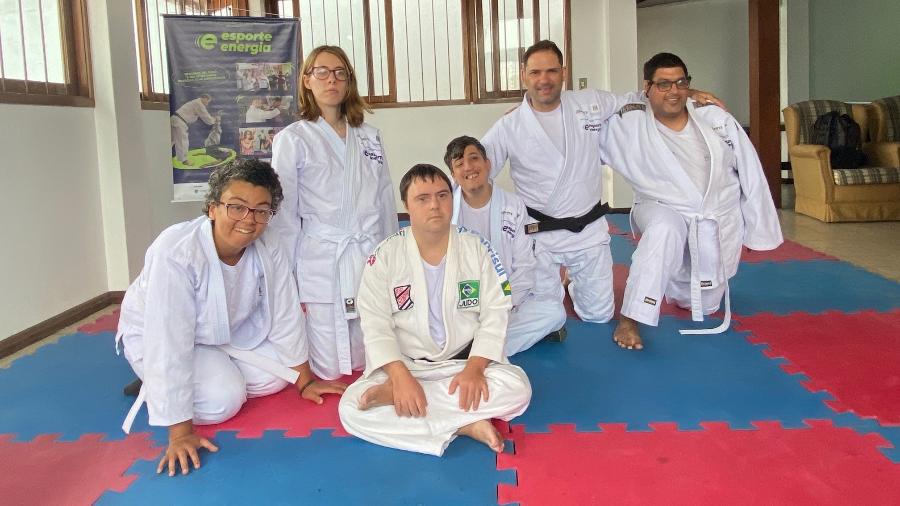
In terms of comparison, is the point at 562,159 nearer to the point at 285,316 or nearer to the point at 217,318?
the point at 285,316

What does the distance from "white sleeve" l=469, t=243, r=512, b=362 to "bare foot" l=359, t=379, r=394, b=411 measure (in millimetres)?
296

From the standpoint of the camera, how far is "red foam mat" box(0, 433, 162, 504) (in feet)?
6.64

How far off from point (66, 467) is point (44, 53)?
8.90ft

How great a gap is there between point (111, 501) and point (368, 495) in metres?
0.71

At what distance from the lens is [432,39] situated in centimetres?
809

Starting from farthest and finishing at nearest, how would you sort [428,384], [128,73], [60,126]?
[128,73]
[60,126]
[428,384]

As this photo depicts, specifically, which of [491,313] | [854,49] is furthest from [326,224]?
[854,49]

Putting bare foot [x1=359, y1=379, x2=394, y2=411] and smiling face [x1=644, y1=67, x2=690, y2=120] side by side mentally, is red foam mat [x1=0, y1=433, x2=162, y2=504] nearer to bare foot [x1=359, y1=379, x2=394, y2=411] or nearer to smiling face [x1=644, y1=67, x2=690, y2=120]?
bare foot [x1=359, y1=379, x2=394, y2=411]

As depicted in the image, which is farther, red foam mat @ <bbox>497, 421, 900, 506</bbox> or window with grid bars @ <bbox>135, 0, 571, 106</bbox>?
window with grid bars @ <bbox>135, 0, 571, 106</bbox>

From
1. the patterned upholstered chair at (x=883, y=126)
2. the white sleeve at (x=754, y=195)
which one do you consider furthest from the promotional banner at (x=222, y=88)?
the patterned upholstered chair at (x=883, y=126)

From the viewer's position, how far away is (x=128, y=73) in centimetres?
450

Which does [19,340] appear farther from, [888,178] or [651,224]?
[888,178]

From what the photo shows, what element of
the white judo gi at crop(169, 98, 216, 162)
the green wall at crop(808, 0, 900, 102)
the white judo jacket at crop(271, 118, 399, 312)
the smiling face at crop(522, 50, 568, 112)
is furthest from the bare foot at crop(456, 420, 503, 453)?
the green wall at crop(808, 0, 900, 102)

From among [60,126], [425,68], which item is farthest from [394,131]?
[60,126]
